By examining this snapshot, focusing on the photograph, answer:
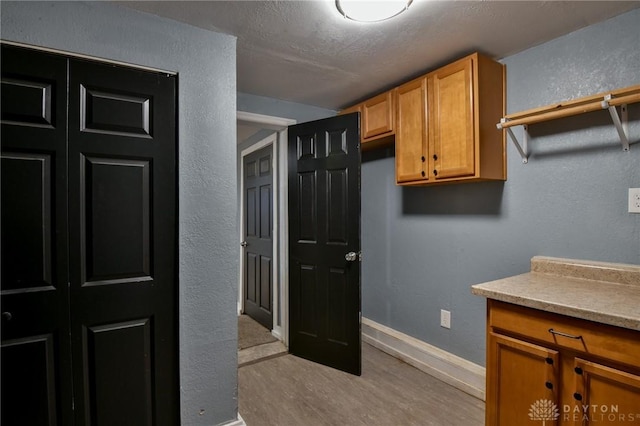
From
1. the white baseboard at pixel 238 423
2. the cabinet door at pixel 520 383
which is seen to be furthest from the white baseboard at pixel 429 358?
the white baseboard at pixel 238 423

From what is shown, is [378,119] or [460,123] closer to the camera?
[460,123]

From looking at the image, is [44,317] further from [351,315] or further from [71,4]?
[351,315]

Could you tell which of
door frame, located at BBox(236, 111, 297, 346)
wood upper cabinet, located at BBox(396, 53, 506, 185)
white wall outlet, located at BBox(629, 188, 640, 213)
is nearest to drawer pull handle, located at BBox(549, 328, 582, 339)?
white wall outlet, located at BBox(629, 188, 640, 213)

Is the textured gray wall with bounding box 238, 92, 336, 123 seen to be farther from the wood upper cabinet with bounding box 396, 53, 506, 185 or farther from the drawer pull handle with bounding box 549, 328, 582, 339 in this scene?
the drawer pull handle with bounding box 549, 328, 582, 339

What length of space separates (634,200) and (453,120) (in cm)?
99

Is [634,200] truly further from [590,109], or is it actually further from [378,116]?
[378,116]

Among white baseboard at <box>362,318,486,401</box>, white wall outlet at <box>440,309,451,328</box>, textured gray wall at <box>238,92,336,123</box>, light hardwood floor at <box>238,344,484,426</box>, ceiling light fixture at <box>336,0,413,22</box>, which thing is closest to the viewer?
ceiling light fixture at <box>336,0,413,22</box>

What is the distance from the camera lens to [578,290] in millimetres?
1478

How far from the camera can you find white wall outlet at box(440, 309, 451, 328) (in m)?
2.41

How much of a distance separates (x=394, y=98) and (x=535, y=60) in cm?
90

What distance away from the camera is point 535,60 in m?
1.94

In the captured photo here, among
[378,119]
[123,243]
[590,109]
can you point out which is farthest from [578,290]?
[123,243]

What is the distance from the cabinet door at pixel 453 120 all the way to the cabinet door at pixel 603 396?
44.4 inches

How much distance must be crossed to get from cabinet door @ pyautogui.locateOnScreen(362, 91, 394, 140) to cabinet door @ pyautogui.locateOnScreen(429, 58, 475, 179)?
393 millimetres
